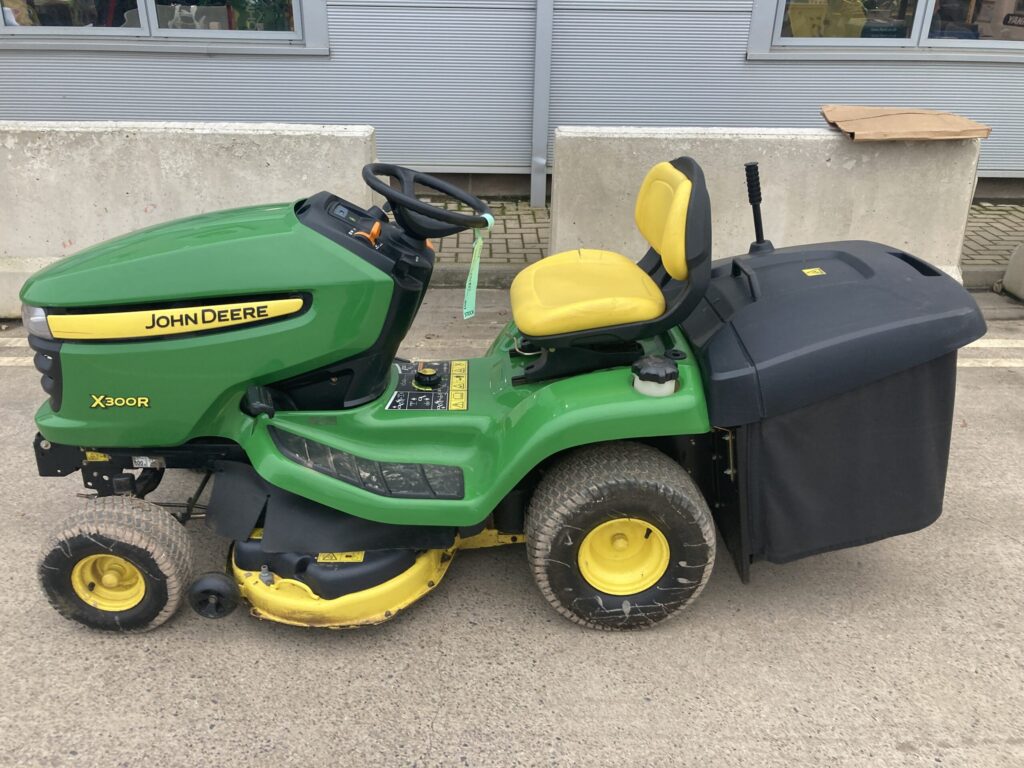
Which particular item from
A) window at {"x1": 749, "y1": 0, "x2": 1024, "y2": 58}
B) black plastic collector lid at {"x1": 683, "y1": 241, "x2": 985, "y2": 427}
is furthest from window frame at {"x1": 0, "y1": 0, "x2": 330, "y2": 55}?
black plastic collector lid at {"x1": 683, "y1": 241, "x2": 985, "y2": 427}

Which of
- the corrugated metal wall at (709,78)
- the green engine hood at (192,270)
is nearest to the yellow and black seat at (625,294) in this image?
the green engine hood at (192,270)

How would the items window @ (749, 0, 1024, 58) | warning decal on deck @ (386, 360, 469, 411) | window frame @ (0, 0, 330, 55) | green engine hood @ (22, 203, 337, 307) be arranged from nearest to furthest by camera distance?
green engine hood @ (22, 203, 337, 307)
warning decal on deck @ (386, 360, 469, 411)
window frame @ (0, 0, 330, 55)
window @ (749, 0, 1024, 58)

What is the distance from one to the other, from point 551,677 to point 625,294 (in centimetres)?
112

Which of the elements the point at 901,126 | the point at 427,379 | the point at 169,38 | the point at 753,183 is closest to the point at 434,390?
the point at 427,379

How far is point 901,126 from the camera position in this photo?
177 inches

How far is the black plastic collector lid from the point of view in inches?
85.0

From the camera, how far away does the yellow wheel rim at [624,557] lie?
2.40 metres

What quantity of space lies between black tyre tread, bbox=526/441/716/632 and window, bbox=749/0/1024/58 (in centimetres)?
524

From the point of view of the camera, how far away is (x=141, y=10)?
20.9 ft

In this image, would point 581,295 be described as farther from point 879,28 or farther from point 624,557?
point 879,28

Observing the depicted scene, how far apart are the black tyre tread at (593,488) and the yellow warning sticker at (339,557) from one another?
493 millimetres

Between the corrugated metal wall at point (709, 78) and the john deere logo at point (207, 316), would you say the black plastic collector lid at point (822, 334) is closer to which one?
the john deere logo at point (207, 316)

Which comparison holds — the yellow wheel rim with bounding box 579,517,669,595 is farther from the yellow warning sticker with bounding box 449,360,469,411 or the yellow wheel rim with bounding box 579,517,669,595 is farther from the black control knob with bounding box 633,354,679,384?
the yellow warning sticker with bounding box 449,360,469,411

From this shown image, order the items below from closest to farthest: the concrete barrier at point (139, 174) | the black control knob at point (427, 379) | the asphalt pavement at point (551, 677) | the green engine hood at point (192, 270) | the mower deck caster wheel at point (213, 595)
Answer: the asphalt pavement at point (551, 677) → the green engine hood at point (192, 270) → the mower deck caster wheel at point (213, 595) → the black control knob at point (427, 379) → the concrete barrier at point (139, 174)
